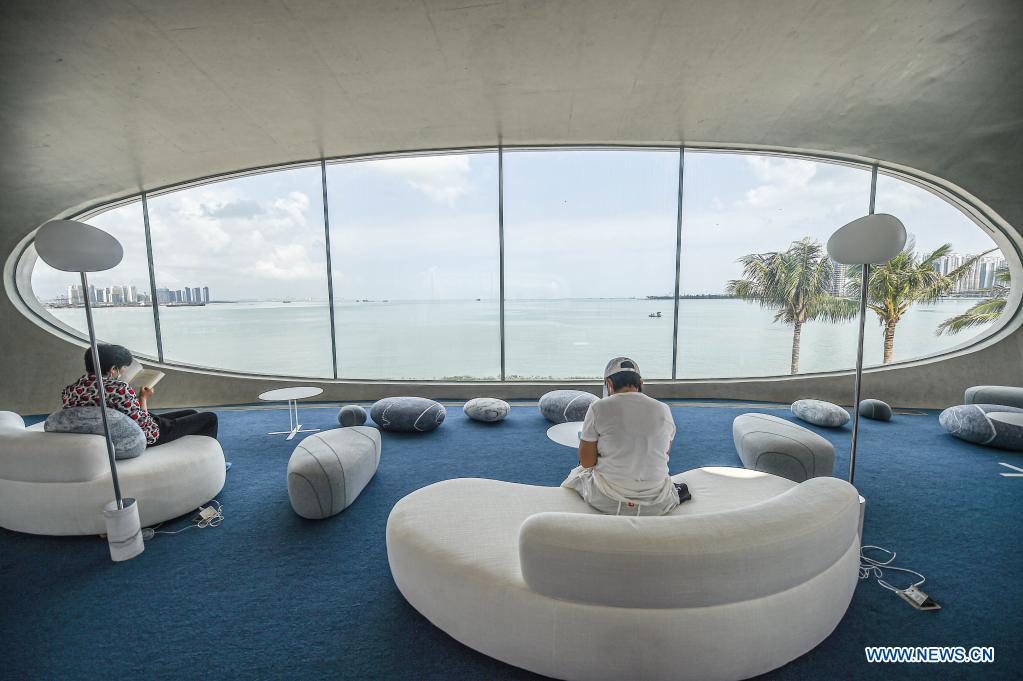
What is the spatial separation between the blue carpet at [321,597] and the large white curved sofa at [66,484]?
0.13 meters

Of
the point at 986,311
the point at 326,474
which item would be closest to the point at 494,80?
the point at 326,474

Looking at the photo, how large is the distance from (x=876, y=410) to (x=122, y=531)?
7.08 m

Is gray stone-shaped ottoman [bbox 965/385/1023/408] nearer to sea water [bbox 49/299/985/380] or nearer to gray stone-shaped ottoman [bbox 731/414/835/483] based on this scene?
gray stone-shaped ottoman [bbox 731/414/835/483]

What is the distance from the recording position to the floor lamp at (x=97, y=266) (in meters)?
2.11

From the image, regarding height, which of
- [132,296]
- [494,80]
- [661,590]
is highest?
[494,80]

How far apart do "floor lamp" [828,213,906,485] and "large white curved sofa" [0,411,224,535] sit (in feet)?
13.7

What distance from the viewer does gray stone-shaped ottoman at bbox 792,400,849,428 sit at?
14.5 ft

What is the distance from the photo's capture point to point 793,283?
12.0m

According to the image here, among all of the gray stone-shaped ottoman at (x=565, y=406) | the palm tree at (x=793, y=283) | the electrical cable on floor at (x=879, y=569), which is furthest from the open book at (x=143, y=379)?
the palm tree at (x=793, y=283)

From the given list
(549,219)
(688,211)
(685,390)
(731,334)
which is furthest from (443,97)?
(731,334)

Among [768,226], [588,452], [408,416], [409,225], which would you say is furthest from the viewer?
[409,225]

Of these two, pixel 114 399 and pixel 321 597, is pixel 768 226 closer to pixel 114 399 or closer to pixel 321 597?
pixel 321 597

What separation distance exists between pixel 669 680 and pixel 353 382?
5447mm

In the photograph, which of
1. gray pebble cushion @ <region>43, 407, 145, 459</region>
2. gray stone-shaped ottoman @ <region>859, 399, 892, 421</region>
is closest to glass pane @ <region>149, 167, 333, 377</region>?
gray pebble cushion @ <region>43, 407, 145, 459</region>
